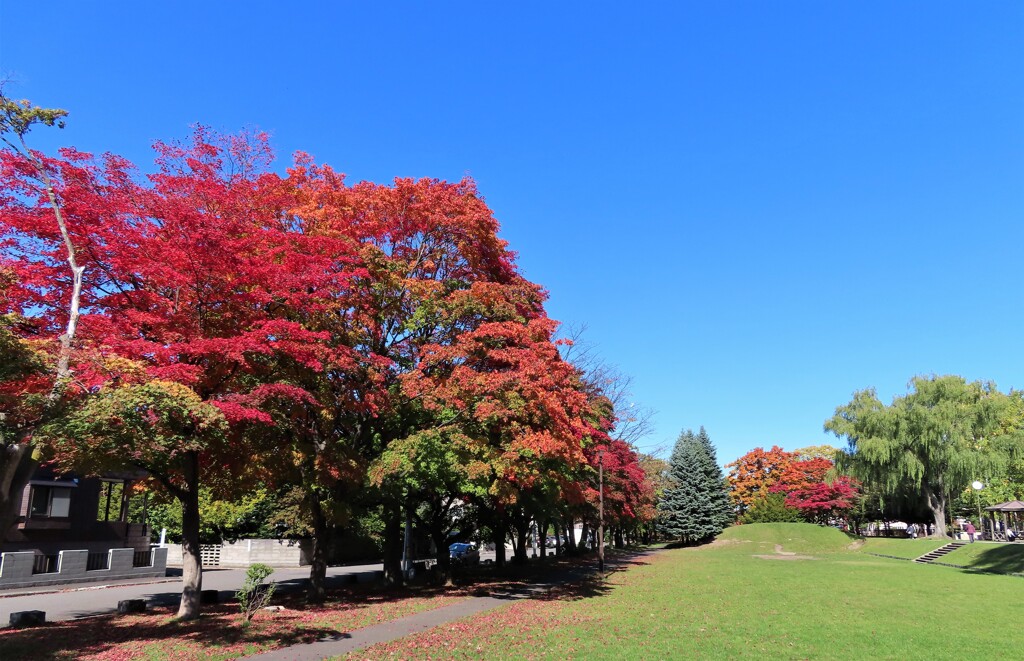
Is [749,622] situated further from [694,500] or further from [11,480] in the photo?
[694,500]

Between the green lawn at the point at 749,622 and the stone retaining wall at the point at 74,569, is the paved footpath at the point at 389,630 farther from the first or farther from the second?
the stone retaining wall at the point at 74,569

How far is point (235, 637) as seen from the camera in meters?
11.8

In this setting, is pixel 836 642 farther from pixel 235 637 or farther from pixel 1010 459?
pixel 1010 459

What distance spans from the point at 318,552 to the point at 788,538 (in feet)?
162

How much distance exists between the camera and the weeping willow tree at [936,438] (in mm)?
44125

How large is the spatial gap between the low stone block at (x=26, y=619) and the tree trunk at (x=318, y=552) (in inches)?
243

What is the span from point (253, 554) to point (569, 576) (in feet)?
59.5

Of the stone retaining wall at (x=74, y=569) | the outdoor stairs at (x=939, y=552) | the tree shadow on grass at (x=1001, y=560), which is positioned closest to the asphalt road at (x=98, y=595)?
the stone retaining wall at (x=74, y=569)

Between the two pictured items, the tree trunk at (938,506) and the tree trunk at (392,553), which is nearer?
the tree trunk at (392,553)

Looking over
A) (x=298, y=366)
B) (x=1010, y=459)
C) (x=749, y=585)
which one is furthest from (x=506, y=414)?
(x=1010, y=459)

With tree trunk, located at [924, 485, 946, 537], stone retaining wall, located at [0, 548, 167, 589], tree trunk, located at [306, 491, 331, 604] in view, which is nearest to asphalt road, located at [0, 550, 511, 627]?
stone retaining wall, located at [0, 548, 167, 589]

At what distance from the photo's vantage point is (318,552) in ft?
60.4

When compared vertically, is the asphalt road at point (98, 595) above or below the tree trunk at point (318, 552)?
below

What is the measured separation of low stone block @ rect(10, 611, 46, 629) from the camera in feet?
43.2
